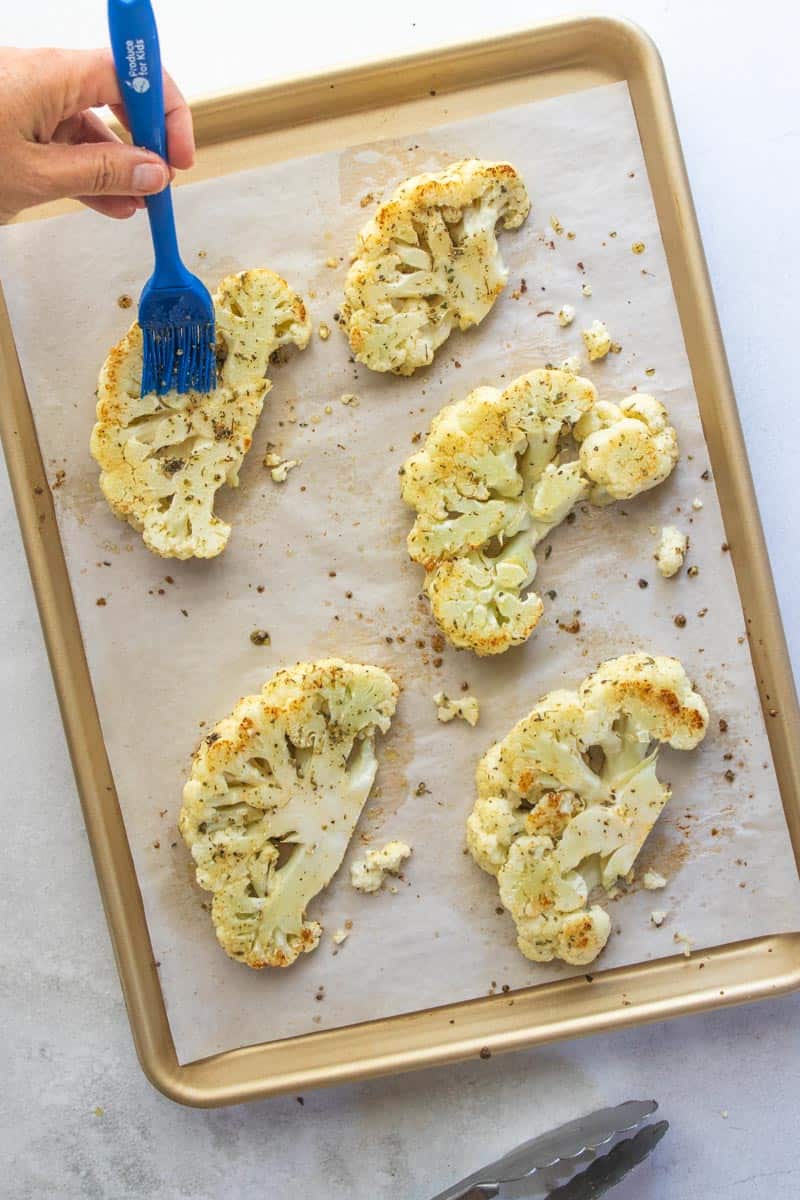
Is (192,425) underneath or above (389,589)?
above

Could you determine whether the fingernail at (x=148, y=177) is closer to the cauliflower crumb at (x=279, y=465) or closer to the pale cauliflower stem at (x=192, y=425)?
the pale cauliflower stem at (x=192, y=425)

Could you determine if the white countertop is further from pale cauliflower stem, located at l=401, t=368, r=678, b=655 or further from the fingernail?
the fingernail

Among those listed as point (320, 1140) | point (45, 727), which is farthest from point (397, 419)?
point (320, 1140)

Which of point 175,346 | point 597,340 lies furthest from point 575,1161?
point 175,346

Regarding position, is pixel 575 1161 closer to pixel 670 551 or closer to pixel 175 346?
pixel 670 551

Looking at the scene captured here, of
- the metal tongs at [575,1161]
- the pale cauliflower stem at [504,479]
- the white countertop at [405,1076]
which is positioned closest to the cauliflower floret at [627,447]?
the pale cauliflower stem at [504,479]

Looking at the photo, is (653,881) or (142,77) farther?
(653,881)

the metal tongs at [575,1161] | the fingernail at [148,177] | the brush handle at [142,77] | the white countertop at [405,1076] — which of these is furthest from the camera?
the white countertop at [405,1076]
